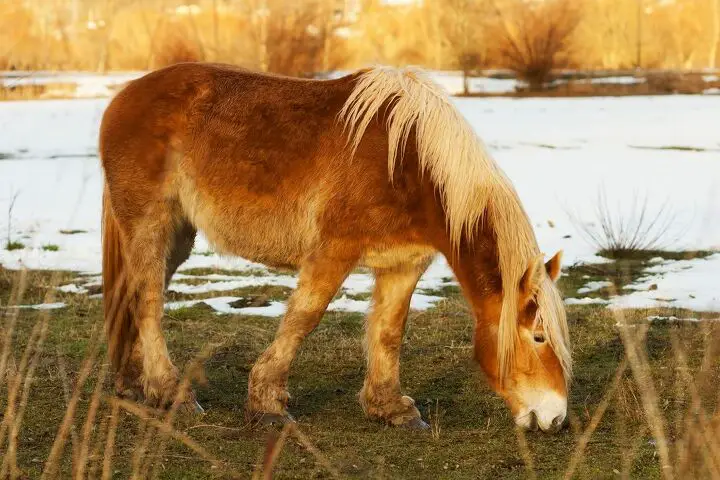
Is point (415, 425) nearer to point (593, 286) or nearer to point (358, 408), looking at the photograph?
point (358, 408)

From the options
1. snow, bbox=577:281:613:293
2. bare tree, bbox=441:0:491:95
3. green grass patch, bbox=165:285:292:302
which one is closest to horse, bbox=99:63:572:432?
green grass patch, bbox=165:285:292:302

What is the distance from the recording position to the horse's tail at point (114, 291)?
5026 millimetres

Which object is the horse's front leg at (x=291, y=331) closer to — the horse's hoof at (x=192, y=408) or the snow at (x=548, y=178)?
the horse's hoof at (x=192, y=408)

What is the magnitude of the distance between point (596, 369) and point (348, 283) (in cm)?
304

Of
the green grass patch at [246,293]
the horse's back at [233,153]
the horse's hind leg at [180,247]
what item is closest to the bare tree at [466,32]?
the green grass patch at [246,293]

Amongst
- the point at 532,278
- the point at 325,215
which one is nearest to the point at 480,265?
the point at 532,278

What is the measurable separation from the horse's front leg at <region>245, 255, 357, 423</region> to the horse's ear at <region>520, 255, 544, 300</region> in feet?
2.94

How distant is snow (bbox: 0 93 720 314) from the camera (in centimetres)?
800

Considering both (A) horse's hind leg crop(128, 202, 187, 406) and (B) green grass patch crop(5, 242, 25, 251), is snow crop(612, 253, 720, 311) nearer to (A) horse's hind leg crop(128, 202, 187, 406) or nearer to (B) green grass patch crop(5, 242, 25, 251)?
(A) horse's hind leg crop(128, 202, 187, 406)

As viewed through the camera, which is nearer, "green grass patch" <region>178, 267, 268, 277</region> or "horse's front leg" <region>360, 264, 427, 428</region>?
"horse's front leg" <region>360, 264, 427, 428</region>

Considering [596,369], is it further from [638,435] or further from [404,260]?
[404,260]

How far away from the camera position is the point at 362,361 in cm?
575

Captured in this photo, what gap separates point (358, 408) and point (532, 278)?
1.44 metres

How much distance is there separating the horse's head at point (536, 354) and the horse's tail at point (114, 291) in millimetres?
2060
